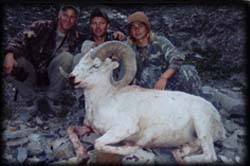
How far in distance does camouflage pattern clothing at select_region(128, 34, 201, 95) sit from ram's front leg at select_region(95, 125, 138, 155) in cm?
59

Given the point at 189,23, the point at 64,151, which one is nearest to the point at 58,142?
the point at 64,151

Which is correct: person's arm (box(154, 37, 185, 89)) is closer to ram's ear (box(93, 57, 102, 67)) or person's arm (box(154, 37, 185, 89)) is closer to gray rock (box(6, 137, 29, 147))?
ram's ear (box(93, 57, 102, 67))

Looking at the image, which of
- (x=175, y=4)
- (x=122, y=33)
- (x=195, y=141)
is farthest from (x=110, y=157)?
(x=175, y=4)

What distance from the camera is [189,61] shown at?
742cm

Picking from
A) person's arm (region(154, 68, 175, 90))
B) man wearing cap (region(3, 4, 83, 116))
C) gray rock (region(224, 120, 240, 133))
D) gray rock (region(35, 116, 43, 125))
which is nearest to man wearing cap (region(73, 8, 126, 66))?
man wearing cap (region(3, 4, 83, 116))

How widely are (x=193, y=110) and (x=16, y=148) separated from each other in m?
2.06

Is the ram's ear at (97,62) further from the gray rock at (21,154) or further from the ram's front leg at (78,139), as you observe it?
the gray rock at (21,154)

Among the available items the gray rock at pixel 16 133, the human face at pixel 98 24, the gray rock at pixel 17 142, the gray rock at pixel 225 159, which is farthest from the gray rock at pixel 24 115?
the gray rock at pixel 225 159

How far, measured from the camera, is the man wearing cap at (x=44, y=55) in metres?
7.32

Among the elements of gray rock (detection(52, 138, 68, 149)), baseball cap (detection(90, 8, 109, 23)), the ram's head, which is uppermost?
baseball cap (detection(90, 8, 109, 23))

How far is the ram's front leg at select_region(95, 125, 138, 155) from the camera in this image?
23.1 feet

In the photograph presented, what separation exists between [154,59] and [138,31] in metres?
0.39

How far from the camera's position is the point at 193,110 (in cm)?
716

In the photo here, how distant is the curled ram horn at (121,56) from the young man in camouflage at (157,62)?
A: 0.08 metres
